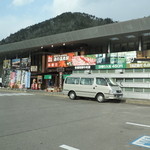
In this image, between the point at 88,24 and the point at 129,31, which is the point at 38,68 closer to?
the point at 129,31

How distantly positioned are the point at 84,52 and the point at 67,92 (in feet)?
38.0

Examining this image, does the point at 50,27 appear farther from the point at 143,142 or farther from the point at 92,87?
the point at 143,142

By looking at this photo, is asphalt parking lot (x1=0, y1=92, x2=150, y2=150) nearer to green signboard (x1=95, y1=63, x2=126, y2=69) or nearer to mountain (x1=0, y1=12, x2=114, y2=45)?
green signboard (x1=95, y1=63, x2=126, y2=69)

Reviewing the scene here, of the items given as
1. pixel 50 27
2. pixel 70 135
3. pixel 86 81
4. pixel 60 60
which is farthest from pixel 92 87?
pixel 50 27

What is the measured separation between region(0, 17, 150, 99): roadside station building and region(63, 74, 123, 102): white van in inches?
189

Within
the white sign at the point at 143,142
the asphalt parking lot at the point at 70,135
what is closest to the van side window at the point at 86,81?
the asphalt parking lot at the point at 70,135

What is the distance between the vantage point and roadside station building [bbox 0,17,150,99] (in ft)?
68.9

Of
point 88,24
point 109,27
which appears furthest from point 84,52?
point 88,24

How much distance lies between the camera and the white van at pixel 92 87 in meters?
16.1

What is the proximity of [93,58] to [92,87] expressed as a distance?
8.79 metres

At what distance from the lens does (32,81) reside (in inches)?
1437

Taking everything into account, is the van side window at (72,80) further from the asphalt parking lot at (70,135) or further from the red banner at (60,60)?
the asphalt parking lot at (70,135)

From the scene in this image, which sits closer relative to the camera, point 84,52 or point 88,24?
point 84,52

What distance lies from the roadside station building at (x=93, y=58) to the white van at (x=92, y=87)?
4.79m
